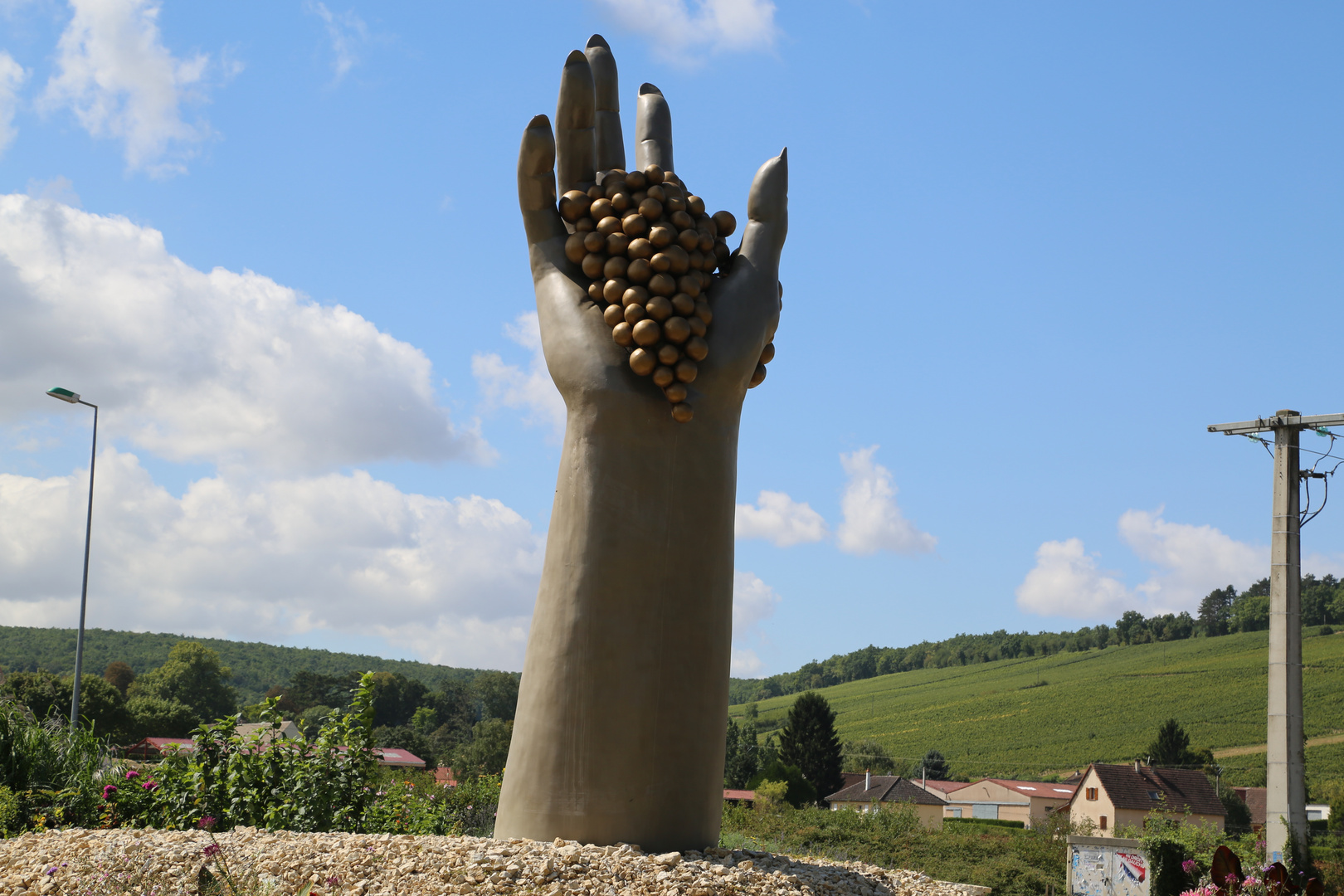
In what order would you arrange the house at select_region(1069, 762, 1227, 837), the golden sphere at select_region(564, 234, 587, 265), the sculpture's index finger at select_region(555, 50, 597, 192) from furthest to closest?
the house at select_region(1069, 762, 1227, 837), the sculpture's index finger at select_region(555, 50, 597, 192), the golden sphere at select_region(564, 234, 587, 265)

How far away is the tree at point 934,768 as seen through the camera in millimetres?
66125

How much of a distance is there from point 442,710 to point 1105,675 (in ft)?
171

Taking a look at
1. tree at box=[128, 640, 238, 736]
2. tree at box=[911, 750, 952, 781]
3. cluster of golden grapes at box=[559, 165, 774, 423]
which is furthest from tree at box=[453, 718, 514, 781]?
cluster of golden grapes at box=[559, 165, 774, 423]

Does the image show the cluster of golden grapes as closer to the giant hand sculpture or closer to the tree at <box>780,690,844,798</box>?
the giant hand sculpture

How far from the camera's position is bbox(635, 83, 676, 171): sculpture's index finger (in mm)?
9094

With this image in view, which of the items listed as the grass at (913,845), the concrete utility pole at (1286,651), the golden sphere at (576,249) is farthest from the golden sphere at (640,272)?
the concrete utility pole at (1286,651)

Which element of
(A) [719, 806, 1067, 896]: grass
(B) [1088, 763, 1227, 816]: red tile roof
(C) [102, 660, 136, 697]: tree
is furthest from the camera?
(C) [102, 660, 136, 697]: tree

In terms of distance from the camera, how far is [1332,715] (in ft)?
197

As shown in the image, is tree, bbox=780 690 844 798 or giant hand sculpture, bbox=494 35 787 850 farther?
tree, bbox=780 690 844 798

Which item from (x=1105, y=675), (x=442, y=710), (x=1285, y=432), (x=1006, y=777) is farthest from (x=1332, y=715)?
(x=1285, y=432)

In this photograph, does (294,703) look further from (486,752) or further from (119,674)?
(119,674)

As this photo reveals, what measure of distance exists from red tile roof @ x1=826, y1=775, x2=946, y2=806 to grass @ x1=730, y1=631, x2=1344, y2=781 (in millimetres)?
18880

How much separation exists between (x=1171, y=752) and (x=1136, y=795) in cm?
935

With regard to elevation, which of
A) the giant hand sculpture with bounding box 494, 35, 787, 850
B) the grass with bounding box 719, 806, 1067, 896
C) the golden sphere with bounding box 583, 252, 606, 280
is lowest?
the grass with bounding box 719, 806, 1067, 896
